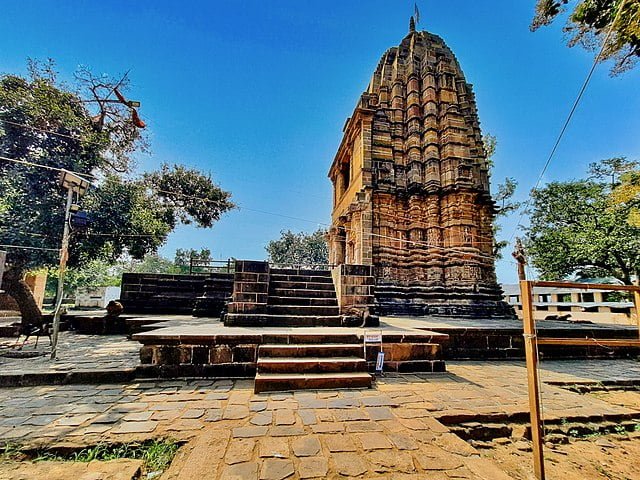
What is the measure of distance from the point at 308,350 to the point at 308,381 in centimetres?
58

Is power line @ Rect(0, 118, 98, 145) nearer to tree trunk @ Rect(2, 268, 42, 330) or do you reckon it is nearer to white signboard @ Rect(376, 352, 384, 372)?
tree trunk @ Rect(2, 268, 42, 330)

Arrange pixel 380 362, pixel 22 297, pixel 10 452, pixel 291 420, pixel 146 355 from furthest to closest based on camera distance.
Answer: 1. pixel 22 297
2. pixel 380 362
3. pixel 146 355
4. pixel 291 420
5. pixel 10 452

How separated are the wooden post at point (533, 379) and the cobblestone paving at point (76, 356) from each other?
504 cm

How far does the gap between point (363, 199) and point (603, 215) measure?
613 inches

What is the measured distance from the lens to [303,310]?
6672 mm

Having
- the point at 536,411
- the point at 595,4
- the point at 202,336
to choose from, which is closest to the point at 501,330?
the point at 536,411

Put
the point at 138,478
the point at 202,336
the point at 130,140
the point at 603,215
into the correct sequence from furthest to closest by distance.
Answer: the point at 603,215
the point at 130,140
the point at 202,336
the point at 138,478

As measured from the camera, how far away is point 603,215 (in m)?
16.9

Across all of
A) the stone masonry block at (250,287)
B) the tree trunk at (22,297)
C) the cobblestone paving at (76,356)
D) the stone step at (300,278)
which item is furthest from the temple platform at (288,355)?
the tree trunk at (22,297)

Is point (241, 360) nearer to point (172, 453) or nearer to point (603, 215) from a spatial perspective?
point (172, 453)

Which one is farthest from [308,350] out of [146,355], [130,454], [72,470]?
[72,470]

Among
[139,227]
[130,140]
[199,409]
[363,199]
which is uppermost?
[130,140]

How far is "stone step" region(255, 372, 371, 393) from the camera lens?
3.84 metres

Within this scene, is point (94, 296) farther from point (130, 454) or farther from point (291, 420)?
point (291, 420)
